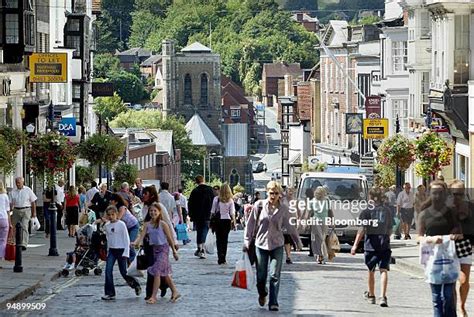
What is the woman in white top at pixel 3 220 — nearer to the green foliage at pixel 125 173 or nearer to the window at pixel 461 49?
the window at pixel 461 49

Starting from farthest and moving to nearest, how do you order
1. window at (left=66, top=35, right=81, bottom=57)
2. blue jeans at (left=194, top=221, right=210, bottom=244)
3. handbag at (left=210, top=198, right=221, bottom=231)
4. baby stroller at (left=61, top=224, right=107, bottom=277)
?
window at (left=66, top=35, right=81, bottom=57), blue jeans at (left=194, top=221, right=210, bottom=244), handbag at (left=210, top=198, right=221, bottom=231), baby stroller at (left=61, top=224, right=107, bottom=277)

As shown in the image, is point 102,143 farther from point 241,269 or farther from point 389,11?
point 241,269

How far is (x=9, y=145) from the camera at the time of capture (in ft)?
119

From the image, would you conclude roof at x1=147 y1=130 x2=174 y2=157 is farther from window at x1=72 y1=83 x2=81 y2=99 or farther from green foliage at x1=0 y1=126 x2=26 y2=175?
green foliage at x1=0 y1=126 x2=26 y2=175

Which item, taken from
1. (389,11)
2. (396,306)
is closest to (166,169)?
(389,11)

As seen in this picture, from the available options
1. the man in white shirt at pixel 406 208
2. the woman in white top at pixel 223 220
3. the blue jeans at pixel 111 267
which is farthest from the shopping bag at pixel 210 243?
the man in white shirt at pixel 406 208

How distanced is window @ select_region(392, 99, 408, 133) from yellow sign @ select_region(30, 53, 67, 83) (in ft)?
72.1

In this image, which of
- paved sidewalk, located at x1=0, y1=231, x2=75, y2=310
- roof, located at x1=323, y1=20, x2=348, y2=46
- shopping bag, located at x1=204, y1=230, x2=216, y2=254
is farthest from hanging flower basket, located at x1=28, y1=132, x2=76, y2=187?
roof, located at x1=323, y1=20, x2=348, y2=46

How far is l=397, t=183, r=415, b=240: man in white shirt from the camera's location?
42156 mm

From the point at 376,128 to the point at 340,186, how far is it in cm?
2695

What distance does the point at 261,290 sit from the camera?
22.0m

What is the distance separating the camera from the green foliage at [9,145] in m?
35.1

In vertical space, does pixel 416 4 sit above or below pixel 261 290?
above

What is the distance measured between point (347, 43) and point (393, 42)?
3014 cm
